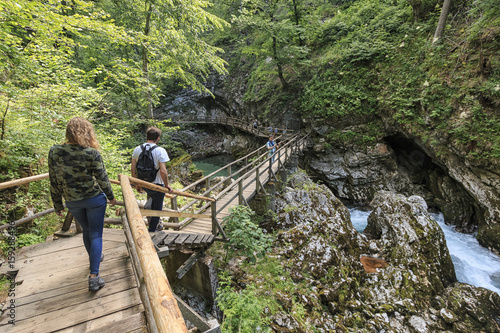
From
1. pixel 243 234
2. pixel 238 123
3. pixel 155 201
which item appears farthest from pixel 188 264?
pixel 238 123

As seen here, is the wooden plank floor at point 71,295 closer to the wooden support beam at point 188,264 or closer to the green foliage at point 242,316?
the wooden support beam at point 188,264

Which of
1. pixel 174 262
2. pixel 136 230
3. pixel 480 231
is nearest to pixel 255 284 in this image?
pixel 174 262

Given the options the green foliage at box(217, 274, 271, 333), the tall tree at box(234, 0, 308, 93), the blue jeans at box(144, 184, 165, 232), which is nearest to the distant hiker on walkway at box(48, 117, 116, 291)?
the blue jeans at box(144, 184, 165, 232)

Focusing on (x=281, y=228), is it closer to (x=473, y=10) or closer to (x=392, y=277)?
(x=392, y=277)

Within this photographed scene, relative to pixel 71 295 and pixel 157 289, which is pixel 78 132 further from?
pixel 157 289

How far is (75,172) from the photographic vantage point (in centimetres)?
202

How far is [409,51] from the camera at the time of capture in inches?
428

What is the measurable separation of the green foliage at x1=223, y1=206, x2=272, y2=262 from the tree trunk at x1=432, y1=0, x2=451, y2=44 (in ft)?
40.8

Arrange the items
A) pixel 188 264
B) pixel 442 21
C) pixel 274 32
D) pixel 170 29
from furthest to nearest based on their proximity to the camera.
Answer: pixel 274 32 < pixel 442 21 < pixel 170 29 < pixel 188 264

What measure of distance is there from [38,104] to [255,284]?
631cm

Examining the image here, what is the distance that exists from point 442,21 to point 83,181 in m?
14.6

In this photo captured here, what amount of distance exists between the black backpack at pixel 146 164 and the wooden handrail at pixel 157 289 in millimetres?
1968

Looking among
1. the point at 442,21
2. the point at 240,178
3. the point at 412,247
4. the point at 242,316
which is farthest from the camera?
the point at 442,21

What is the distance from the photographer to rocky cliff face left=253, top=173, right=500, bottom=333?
4988mm
